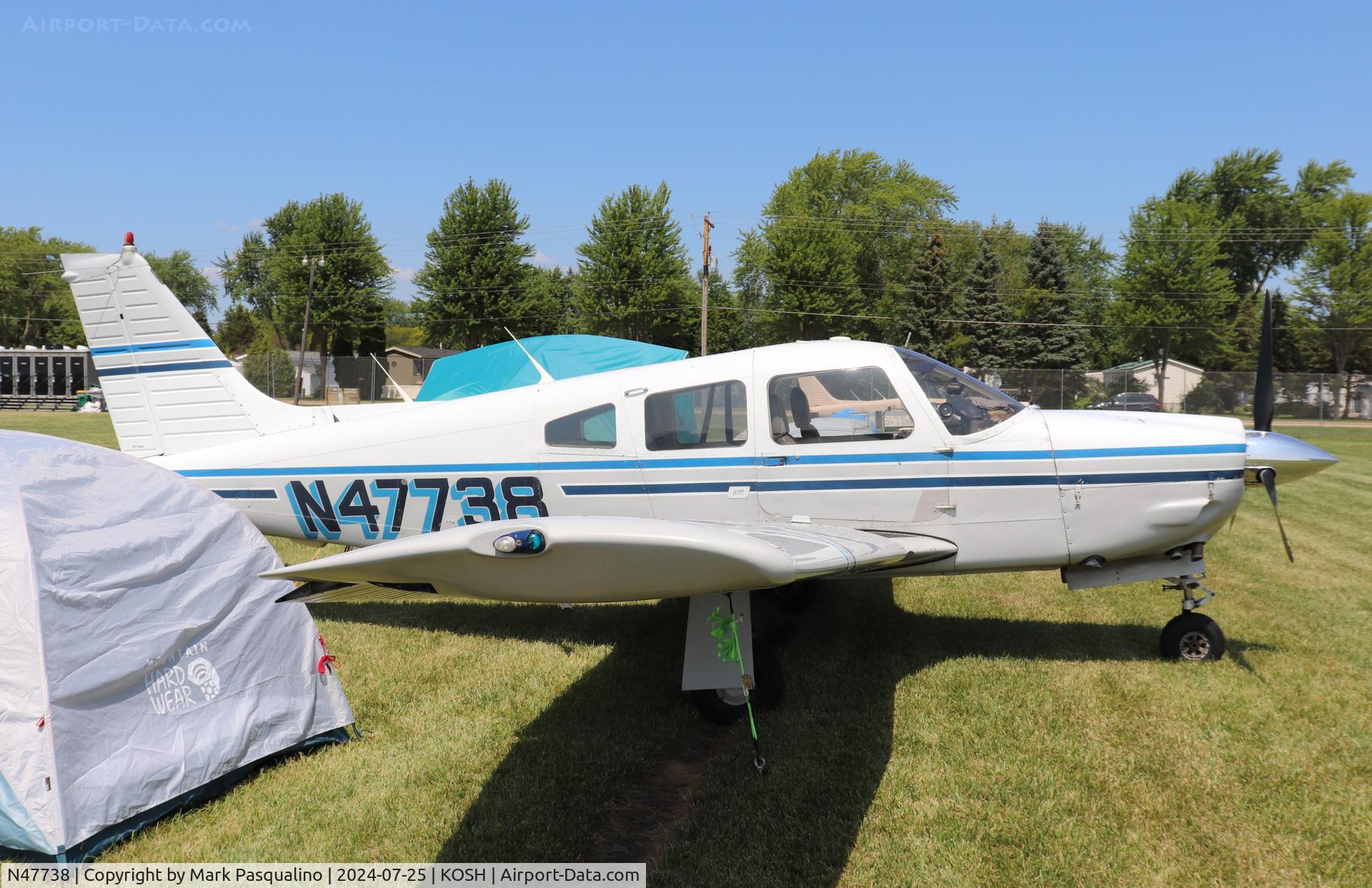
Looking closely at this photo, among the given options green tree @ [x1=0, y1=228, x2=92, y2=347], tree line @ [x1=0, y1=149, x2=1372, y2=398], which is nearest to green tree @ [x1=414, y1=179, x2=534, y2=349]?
tree line @ [x1=0, y1=149, x2=1372, y2=398]

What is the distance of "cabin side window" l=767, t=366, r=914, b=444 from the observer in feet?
17.9

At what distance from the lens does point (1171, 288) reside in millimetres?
51125

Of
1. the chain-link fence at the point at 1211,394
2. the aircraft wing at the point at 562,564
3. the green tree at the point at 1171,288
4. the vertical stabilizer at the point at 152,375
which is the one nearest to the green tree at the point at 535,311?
the chain-link fence at the point at 1211,394

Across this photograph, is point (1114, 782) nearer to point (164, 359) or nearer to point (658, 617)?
point (658, 617)

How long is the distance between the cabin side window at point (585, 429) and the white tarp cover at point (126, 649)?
1962 mm

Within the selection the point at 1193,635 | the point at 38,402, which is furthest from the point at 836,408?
the point at 38,402

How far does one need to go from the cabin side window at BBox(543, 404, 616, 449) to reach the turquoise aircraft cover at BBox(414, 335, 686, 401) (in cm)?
959

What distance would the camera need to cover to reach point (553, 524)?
2873 mm

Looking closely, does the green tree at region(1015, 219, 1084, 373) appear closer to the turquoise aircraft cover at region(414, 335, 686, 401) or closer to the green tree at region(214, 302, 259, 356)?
the turquoise aircraft cover at region(414, 335, 686, 401)

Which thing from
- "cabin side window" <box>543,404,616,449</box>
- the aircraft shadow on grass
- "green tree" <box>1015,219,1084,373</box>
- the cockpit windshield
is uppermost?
"green tree" <box>1015,219,1084,373</box>

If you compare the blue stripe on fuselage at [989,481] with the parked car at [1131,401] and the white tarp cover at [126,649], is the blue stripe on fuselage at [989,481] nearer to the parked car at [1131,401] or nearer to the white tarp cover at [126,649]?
the white tarp cover at [126,649]

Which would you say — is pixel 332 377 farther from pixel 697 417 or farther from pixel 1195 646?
pixel 1195 646

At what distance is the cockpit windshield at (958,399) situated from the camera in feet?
18.0

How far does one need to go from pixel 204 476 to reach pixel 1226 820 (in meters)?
7.07
